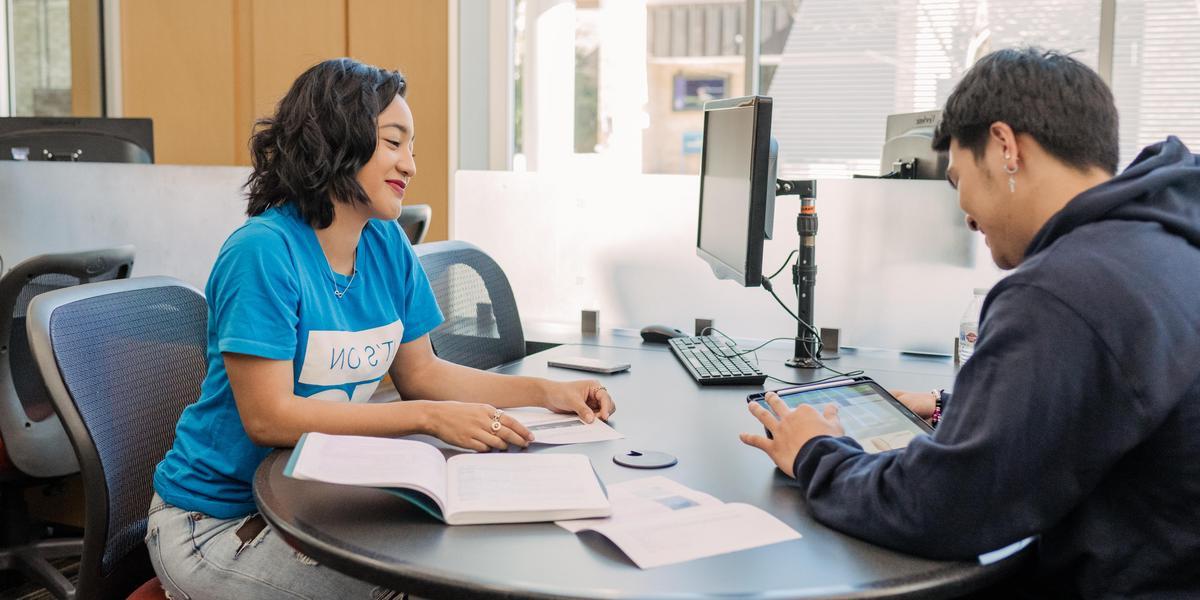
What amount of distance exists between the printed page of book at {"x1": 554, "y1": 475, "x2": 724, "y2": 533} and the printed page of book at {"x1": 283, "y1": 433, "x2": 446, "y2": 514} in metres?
0.16

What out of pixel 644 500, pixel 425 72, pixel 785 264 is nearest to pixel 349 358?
pixel 644 500

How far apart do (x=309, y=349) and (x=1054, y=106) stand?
101 cm

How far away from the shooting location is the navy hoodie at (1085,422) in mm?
943

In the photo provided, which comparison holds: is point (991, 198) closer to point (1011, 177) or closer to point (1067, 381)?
point (1011, 177)

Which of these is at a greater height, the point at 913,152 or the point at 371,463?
the point at 913,152

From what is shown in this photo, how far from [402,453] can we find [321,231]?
47 cm

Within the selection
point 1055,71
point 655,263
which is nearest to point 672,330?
point 655,263

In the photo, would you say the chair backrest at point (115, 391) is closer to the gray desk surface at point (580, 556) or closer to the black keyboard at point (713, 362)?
the gray desk surface at point (580, 556)

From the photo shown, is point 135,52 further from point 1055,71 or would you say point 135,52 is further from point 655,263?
point 1055,71

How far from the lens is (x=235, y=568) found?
4.23 ft

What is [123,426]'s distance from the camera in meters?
1.45

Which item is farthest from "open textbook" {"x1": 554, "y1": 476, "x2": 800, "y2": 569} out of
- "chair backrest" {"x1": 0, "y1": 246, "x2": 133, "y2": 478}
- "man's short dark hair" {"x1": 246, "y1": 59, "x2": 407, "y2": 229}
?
"chair backrest" {"x1": 0, "y1": 246, "x2": 133, "y2": 478}

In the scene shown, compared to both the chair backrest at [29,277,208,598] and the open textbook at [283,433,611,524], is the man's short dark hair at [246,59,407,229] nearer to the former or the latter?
the chair backrest at [29,277,208,598]

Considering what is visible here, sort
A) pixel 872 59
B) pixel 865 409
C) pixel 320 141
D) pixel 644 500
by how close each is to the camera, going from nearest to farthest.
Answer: pixel 644 500
pixel 865 409
pixel 320 141
pixel 872 59
